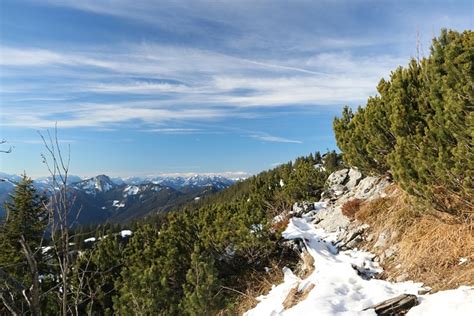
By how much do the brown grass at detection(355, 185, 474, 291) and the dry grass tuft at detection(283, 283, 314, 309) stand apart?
5.47 ft

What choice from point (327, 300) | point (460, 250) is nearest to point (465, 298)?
point (460, 250)

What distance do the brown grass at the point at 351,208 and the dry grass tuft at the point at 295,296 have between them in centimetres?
382

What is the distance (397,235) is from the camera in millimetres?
7652

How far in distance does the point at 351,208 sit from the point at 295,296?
4317 millimetres

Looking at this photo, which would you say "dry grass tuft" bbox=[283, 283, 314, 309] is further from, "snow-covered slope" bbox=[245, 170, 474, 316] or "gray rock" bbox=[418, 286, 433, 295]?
"gray rock" bbox=[418, 286, 433, 295]

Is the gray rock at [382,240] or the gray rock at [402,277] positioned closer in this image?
the gray rock at [402,277]

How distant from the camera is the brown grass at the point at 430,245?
5573 millimetres

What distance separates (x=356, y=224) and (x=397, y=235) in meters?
1.72

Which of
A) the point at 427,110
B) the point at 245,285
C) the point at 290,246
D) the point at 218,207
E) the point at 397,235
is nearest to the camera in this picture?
the point at 427,110

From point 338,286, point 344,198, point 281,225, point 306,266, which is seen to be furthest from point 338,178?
point 338,286

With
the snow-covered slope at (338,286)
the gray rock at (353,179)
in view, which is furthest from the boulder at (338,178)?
the snow-covered slope at (338,286)

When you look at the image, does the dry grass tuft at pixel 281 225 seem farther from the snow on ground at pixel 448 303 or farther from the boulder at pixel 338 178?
the snow on ground at pixel 448 303

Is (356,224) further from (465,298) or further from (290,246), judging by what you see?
(465,298)

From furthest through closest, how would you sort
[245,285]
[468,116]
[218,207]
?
[218,207] → [245,285] → [468,116]
